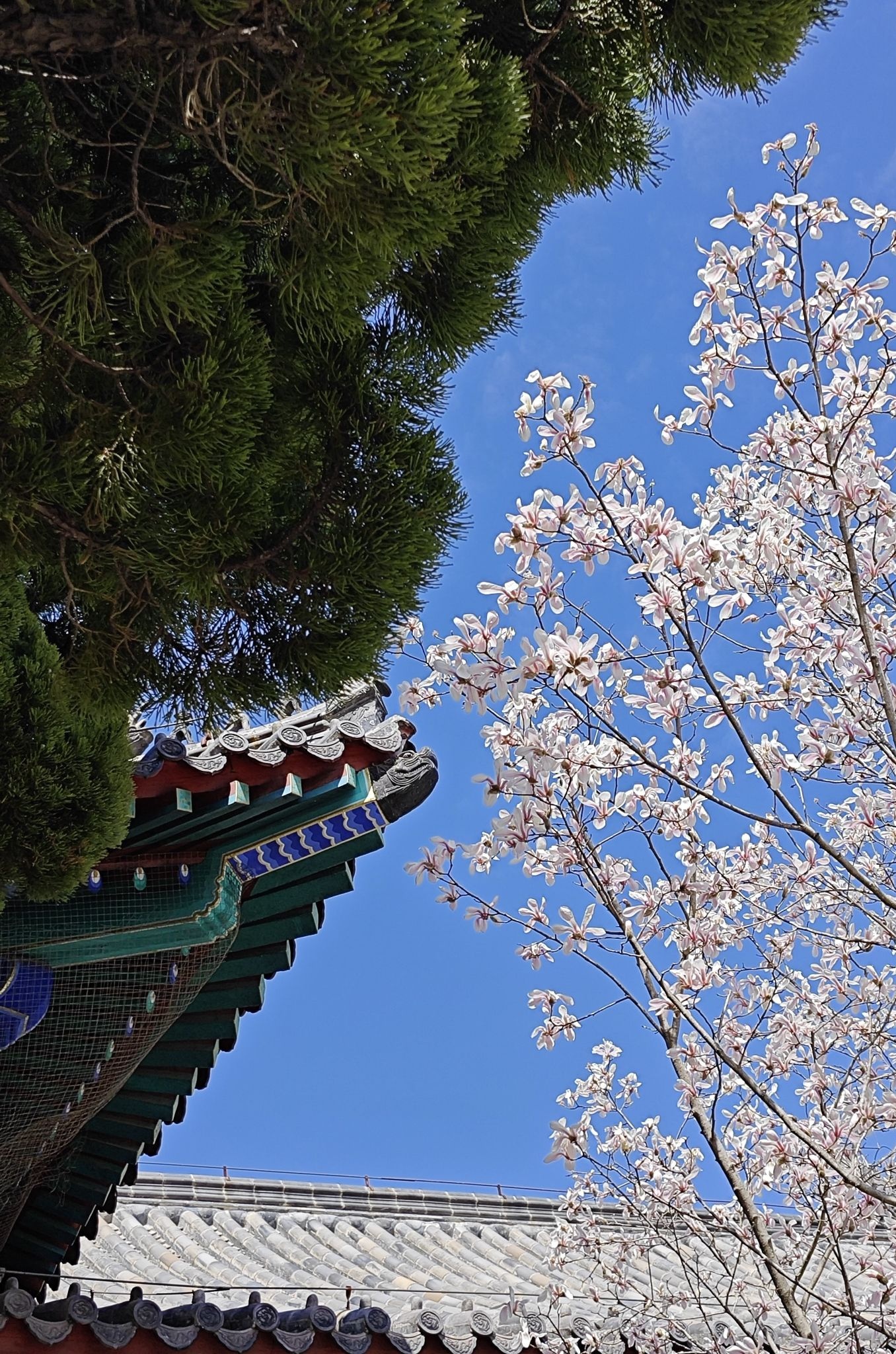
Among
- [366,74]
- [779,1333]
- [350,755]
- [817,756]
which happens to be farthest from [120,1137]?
[366,74]

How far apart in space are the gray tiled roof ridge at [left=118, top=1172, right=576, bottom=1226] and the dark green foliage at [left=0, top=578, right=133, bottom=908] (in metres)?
6.51

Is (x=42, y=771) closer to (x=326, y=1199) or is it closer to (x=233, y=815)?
(x=233, y=815)

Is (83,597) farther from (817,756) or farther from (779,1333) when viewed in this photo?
(779,1333)

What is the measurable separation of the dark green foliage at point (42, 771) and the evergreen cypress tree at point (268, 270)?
155 millimetres

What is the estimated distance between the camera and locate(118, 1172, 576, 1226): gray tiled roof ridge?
9.69 meters

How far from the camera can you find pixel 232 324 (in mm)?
2818

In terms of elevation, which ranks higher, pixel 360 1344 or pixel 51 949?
pixel 51 949

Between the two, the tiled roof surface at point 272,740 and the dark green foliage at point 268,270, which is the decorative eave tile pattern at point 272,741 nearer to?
the tiled roof surface at point 272,740

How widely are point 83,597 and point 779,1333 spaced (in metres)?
4.87

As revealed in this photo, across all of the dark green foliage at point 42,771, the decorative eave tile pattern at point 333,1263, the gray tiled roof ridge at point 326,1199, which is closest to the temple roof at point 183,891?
the decorative eave tile pattern at point 333,1263

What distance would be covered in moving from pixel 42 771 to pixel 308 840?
180cm

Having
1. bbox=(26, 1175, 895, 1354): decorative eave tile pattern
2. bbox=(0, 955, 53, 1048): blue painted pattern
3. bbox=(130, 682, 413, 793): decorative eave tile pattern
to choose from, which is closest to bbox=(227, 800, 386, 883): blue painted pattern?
bbox=(130, 682, 413, 793): decorative eave tile pattern

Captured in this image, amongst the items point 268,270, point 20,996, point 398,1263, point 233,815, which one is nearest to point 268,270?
point 268,270

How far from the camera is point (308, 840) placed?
17.3 ft
